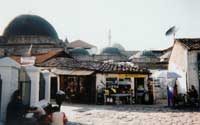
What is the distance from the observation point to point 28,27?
39844 mm

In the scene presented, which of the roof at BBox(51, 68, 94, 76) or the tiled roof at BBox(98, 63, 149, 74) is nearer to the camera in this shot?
the roof at BBox(51, 68, 94, 76)

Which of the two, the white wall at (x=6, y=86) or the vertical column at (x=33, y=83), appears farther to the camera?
the vertical column at (x=33, y=83)

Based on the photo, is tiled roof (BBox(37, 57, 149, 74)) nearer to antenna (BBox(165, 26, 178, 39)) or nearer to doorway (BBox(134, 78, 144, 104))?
doorway (BBox(134, 78, 144, 104))

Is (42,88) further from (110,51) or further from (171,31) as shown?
(110,51)

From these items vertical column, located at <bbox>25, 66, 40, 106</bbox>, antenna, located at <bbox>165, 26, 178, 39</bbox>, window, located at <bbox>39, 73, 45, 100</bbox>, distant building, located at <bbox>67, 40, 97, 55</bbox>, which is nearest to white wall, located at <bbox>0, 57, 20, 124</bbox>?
vertical column, located at <bbox>25, 66, 40, 106</bbox>

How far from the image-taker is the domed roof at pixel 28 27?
39.8m

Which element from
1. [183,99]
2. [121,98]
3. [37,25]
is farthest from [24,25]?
[183,99]

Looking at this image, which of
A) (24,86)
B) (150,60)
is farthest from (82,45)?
(24,86)

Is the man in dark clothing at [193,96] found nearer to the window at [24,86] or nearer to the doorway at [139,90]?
the doorway at [139,90]

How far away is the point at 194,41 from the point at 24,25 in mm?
23111

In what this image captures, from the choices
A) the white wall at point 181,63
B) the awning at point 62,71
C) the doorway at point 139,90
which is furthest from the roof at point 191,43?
the awning at point 62,71

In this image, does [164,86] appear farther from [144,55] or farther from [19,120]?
[19,120]

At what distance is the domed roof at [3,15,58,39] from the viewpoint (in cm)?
3984

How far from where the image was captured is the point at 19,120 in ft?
34.0
